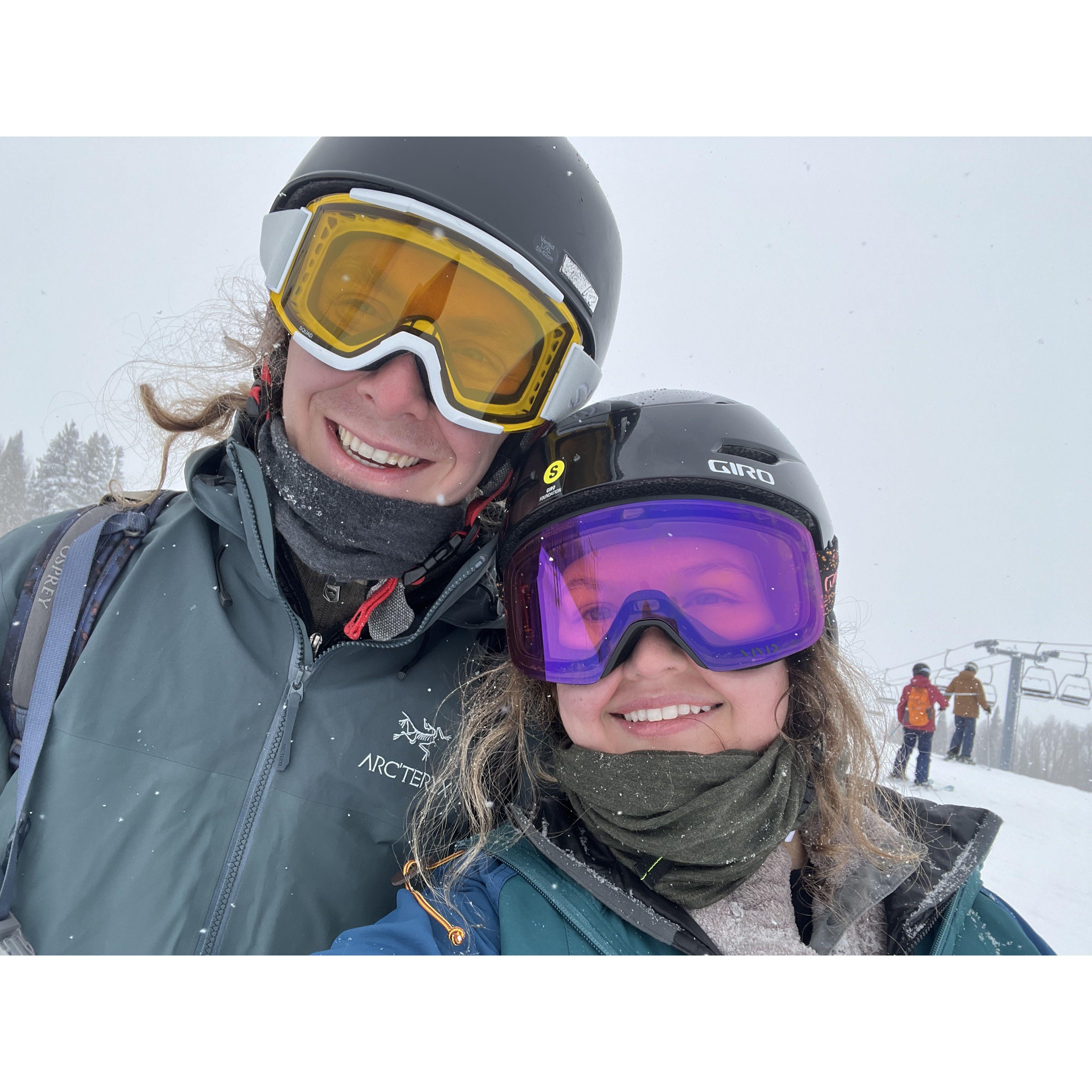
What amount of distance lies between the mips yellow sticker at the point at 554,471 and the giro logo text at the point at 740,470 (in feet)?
1.43

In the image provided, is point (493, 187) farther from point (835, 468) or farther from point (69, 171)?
point (835, 468)

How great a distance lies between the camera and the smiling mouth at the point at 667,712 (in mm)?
1665

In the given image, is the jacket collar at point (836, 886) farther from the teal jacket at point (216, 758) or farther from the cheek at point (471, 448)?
the cheek at point (471, 448)

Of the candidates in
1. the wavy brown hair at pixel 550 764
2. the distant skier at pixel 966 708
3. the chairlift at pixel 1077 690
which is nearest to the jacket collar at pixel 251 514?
the wavy brown hair at pixel 550 764

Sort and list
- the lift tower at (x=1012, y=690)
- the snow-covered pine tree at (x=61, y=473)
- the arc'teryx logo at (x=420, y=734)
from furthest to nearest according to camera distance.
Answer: the lift tower at (x=1012, y=690), the snow-covered pine tree at (x=61, y=473), the arc'teryx logo at (x=420, y=734)

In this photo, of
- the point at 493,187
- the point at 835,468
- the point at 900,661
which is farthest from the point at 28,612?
the point at 835,468

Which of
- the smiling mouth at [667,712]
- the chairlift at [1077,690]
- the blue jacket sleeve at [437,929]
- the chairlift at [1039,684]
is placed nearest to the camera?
the blue jacket sleeve at [437,929]

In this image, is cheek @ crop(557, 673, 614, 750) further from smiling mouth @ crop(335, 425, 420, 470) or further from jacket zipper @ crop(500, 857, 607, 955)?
smiling mouth @ crop(335, 425, 420, 470)

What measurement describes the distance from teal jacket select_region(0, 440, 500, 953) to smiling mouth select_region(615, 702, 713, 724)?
577 mm

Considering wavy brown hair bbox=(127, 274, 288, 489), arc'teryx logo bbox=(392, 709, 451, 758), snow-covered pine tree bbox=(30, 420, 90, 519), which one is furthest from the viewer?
snow-covered pine tree bbox=(30, 420, 90, 519)

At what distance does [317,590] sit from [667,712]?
1113mm

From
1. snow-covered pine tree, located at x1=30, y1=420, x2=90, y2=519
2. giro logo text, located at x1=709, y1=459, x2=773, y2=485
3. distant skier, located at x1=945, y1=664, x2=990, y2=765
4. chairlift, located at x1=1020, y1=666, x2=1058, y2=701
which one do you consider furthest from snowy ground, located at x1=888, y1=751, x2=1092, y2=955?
snow-covered pine tree, located at x1=30, y1=420, x2=90, y2=519

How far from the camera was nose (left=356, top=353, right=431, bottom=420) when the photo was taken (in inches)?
68.5

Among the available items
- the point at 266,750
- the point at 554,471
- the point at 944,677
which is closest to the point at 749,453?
the point at 554,471
